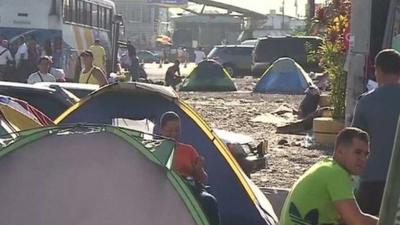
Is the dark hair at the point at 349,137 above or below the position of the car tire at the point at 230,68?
above

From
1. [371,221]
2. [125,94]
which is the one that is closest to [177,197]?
[371,221]

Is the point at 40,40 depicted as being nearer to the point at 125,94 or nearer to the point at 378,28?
the point at 378,28

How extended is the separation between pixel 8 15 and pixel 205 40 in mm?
73789

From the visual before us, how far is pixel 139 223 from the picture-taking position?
21.4 ft

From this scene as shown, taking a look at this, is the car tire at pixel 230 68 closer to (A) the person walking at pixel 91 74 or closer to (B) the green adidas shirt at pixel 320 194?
(A) the person walking at pixel 91 74

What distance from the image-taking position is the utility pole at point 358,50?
12.2 m

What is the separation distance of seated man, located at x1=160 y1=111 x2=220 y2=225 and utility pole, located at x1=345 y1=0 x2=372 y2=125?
437 centimetres

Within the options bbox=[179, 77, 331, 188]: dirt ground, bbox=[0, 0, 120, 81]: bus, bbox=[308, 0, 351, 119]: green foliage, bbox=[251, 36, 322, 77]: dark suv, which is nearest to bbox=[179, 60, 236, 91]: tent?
bbox=[179, 77, 331, 188]: dirt ground

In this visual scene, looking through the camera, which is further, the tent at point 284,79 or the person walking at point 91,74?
the tent at point 284,79

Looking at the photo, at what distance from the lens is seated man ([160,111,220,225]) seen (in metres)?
7.61

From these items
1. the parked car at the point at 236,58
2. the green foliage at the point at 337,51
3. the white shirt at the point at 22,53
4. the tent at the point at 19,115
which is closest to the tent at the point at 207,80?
the white shirt at the point at 22,53

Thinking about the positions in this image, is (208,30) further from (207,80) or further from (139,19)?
(207,80)

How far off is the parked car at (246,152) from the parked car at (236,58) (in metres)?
33.1

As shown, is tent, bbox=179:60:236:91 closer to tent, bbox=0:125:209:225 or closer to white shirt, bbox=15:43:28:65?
white shirt, bbox=15:43:28:65
